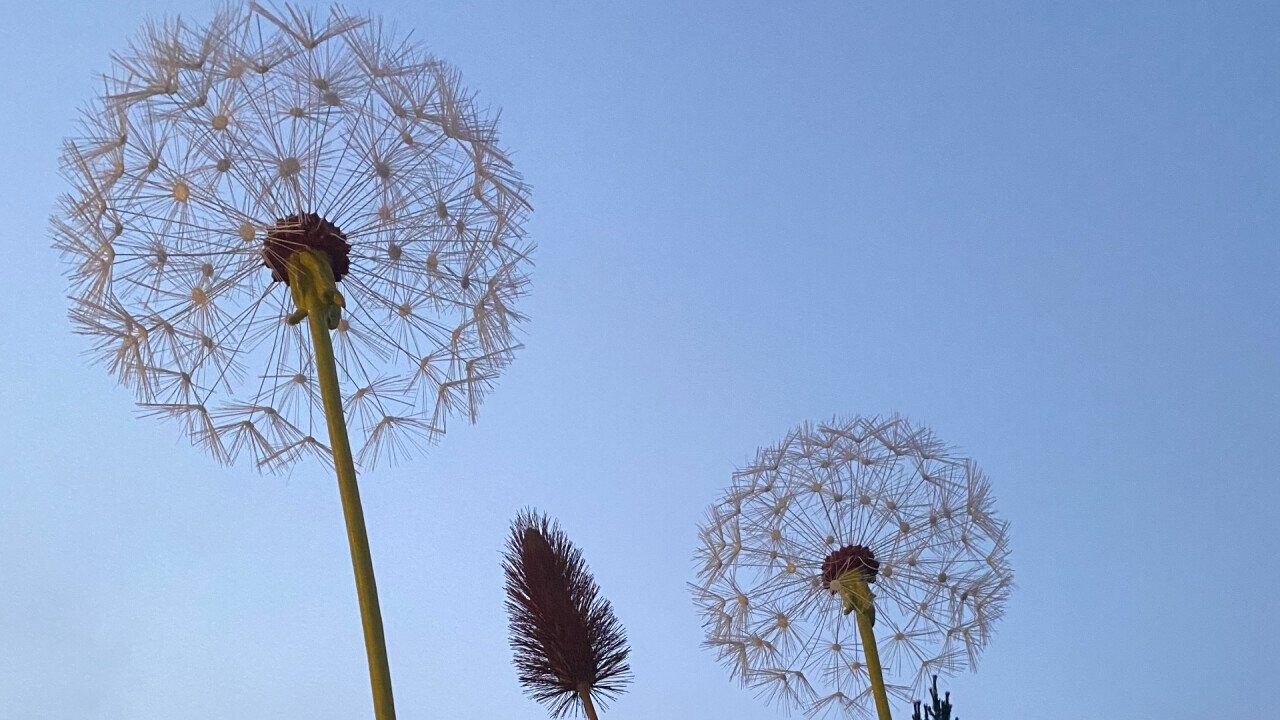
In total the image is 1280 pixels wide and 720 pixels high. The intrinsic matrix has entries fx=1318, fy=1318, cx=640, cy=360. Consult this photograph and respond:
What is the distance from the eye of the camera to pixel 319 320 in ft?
32.1

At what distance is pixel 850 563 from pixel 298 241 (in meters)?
7.78

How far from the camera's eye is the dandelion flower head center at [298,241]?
1010 cm

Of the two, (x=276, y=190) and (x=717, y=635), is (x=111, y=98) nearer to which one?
(x=276, y=190)

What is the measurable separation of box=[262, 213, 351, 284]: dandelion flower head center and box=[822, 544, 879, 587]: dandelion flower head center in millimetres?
7359

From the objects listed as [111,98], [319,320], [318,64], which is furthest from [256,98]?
[319,320]

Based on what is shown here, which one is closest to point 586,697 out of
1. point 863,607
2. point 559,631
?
point 559,631

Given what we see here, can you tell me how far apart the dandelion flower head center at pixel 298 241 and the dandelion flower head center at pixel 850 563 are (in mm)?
7359

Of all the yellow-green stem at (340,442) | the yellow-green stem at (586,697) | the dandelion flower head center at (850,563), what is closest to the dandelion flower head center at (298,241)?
the yellow-green stem at (340,442)

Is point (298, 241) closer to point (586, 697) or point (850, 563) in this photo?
point (586, 697)

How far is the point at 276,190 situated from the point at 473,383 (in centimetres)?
253

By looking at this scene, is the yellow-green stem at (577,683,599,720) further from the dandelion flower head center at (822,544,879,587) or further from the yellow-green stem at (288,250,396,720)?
the dandelion flower head center at (822,544,879,587)

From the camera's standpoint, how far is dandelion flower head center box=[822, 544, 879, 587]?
15078 millimetres

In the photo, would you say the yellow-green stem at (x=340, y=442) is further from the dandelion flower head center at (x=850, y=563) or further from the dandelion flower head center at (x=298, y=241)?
the dandelion flower head center at (x=850, y=563)

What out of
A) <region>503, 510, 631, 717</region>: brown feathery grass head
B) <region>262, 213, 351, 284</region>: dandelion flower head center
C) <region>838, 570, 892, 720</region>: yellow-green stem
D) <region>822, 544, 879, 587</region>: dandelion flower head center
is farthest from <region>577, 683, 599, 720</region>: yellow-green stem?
<region>822, 544, 879, 587</region>: dandelion flower head center
